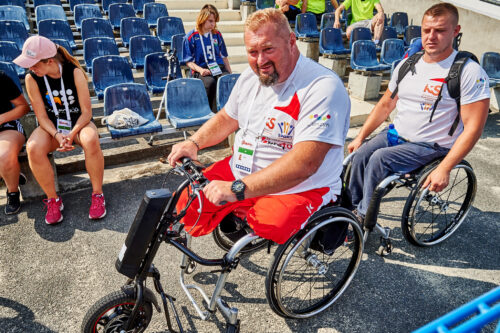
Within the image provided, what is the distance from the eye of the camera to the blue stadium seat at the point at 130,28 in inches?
271

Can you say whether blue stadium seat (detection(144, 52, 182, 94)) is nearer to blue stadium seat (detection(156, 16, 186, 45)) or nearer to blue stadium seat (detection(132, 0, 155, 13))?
blue stadium seat (detection(156, 16, 186, 45))

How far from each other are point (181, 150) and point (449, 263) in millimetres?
2444

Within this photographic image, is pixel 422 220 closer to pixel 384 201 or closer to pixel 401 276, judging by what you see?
pixel 384 201

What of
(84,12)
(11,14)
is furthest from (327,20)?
(11,14)

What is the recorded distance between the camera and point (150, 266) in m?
1.96

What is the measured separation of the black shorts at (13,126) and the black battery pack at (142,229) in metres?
2.44

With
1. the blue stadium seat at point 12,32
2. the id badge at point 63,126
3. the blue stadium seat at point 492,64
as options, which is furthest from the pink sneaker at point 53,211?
the blue stadium seat at point 492,64

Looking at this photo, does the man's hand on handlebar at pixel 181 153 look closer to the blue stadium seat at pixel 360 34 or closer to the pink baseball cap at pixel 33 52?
the pink baseball cap at pixel 33 52

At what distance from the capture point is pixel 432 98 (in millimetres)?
2818

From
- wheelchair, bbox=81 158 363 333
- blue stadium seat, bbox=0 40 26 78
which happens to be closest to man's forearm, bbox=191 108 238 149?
wheelchair, bbox=81 158 363 333

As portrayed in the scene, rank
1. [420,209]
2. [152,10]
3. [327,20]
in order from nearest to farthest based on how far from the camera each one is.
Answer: [420,209] → [152,10] → [327,20]

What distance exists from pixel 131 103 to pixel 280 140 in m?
2.83

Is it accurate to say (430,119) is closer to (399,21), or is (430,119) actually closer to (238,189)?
(238,189)

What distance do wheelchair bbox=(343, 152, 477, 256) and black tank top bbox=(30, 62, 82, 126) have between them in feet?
8.71
